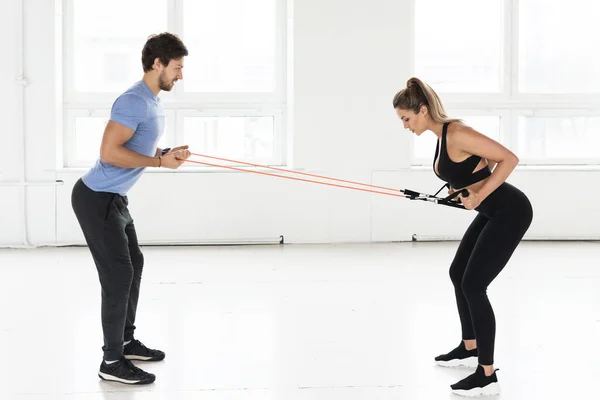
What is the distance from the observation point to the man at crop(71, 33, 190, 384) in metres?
3.35

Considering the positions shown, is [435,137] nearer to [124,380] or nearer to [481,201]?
[481,201]

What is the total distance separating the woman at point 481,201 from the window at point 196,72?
447 centimetres

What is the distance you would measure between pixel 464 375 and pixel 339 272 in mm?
2588

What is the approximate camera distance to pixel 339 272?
609 centimetres

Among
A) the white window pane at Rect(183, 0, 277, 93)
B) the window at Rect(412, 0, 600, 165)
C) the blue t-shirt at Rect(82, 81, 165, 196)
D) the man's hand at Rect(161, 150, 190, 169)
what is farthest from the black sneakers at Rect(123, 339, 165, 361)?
the window at Rect(412, 0, 600, 165)

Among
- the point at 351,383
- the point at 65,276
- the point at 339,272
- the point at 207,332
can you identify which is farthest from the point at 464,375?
the point at 65,276

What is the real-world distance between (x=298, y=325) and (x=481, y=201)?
1531 mm

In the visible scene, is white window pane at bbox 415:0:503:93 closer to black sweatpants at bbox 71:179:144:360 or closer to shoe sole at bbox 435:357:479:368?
shoe sole at bbox 435:357:479:368

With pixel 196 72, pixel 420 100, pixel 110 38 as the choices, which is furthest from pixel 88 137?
pixel 420 100

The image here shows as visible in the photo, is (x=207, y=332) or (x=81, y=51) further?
(x=81, y=51)

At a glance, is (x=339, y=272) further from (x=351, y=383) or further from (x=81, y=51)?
(x=81, y=51)

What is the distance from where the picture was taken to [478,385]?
325 cm

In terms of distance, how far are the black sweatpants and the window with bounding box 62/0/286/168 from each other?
4.30m

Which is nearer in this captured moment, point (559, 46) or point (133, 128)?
point (133, 128)
